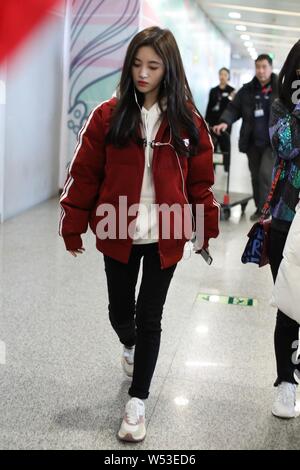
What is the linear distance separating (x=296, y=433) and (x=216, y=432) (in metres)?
0.29

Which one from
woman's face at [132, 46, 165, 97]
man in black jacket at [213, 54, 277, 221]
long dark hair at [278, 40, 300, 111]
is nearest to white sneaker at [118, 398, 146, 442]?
woman's face at [132, 46, 165, 97]

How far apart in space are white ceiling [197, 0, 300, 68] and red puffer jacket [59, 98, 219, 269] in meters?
8.13

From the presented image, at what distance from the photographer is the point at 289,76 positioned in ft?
7.12

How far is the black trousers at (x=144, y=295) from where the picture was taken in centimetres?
215

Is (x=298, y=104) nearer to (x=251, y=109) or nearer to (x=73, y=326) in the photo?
(x=73, y=326)

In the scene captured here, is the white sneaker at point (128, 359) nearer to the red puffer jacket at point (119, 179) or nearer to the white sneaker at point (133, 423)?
the white sneaker at point (133, 423)

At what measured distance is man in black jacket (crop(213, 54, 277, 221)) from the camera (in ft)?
18.8

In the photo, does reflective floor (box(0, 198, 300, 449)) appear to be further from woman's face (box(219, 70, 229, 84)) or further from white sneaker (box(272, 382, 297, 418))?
woman's face (box(219, 70, 229, 84))

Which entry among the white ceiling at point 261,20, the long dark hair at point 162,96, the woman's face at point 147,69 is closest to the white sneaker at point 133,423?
the long dark hair at point 162,96

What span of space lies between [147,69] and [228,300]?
2050mm

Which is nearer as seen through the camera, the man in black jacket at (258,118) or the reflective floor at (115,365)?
the reflective floor at (115,365)

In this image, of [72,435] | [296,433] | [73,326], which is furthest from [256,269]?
[72,435]

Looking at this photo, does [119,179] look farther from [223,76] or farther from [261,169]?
[223,76]

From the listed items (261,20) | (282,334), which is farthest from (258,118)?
(261,20)
